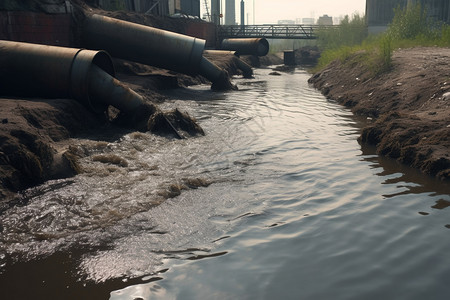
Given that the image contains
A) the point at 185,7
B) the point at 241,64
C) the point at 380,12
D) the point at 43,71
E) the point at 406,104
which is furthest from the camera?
the point at 185,7

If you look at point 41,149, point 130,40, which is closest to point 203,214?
point 41,149

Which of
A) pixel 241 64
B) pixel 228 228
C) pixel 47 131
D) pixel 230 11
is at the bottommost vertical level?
pixel 228 228

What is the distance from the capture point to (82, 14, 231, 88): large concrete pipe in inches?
509

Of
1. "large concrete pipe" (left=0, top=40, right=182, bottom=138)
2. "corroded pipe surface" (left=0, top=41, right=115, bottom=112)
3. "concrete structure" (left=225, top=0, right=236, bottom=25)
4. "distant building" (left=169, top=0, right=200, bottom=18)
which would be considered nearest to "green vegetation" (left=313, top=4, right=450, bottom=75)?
"large concrete pipe" (left=0, top=40, right=182, bottom=138)

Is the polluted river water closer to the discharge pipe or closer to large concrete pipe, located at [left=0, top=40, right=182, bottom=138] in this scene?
large concrete pipe, located at [left=0, top=40, right=182, bottom=138]

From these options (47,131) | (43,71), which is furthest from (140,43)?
(47,131)

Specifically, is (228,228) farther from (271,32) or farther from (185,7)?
(271,32)

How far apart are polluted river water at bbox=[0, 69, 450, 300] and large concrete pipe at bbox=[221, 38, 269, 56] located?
23.7m

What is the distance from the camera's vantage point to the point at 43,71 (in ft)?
25.8

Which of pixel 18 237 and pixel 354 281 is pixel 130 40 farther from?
pixel 354 281

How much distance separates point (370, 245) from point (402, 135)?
144 inches

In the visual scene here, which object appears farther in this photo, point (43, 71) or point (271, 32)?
point (271, 32)

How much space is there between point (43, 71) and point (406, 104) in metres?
7.54

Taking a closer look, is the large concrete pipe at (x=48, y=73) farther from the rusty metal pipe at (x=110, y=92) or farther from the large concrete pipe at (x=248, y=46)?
the large concrete pipe at (x=248, y=46)
